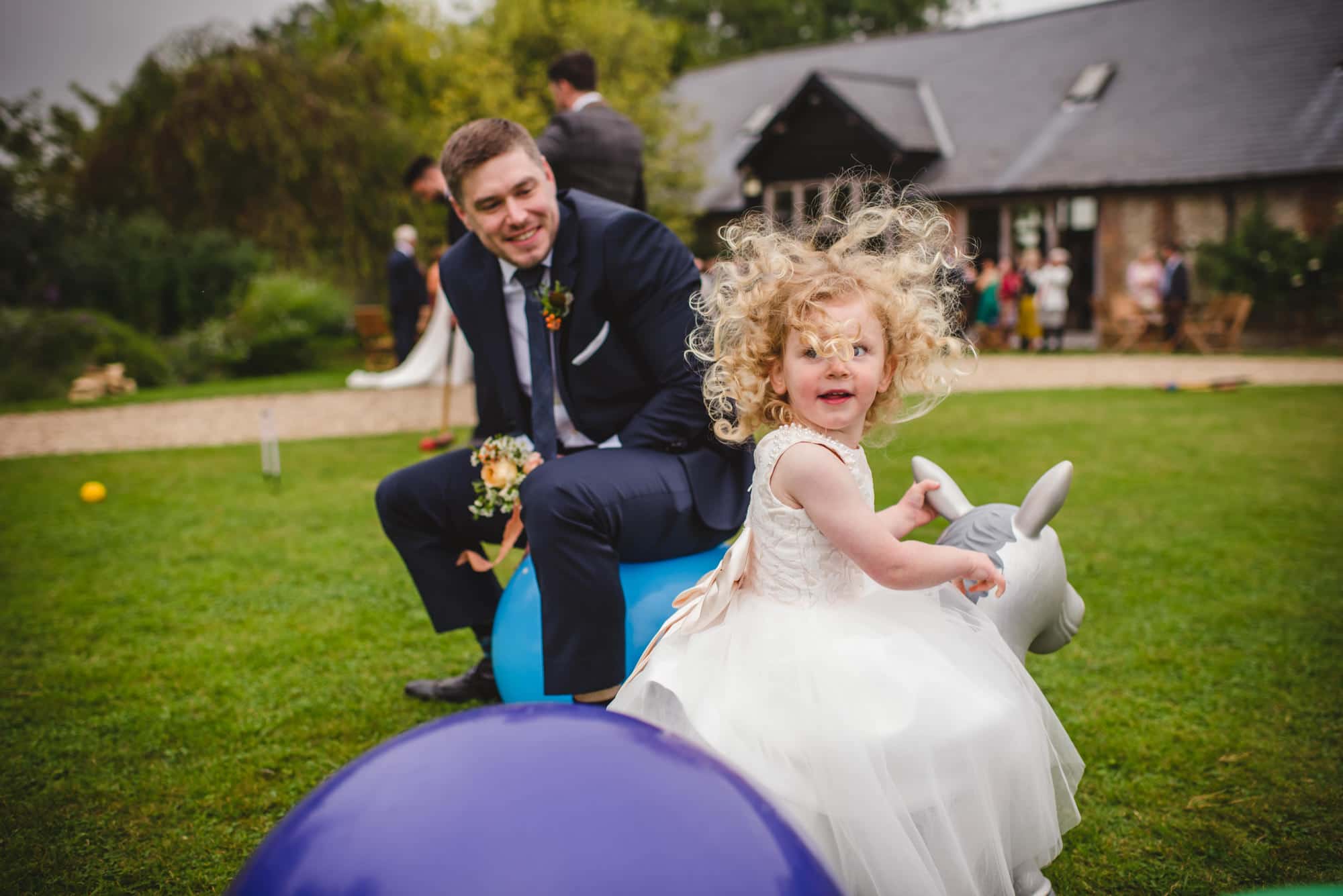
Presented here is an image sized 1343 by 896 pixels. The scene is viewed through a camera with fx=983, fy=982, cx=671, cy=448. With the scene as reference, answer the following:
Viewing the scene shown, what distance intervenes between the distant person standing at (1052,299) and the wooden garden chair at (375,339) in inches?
533

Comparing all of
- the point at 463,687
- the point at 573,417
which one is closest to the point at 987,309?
the point at 463,687

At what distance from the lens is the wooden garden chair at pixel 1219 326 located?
1908cm

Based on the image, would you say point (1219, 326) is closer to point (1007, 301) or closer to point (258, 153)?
point (1007, 301)

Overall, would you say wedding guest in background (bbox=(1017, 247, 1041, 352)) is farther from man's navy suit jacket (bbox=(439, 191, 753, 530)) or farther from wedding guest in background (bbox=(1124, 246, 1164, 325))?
man's navy suit jacket (bbox=(439, 191, 753, 530))

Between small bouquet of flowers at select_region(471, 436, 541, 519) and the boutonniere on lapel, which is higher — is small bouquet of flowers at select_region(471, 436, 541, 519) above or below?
below

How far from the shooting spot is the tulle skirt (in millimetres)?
2004

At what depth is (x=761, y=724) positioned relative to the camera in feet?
6.89

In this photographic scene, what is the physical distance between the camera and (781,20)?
4912 centimetres

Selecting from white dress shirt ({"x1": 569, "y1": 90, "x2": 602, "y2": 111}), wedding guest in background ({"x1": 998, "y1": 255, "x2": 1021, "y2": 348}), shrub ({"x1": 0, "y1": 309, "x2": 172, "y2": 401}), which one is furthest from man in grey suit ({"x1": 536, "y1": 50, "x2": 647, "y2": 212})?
wedding guest in background ({"x1": 998, "y1": 255, "x2": 1021, "y2": 348})

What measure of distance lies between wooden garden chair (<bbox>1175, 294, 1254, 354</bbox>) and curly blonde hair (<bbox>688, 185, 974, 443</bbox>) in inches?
746

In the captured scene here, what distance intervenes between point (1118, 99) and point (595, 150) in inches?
888

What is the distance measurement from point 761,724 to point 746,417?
0.84 metres

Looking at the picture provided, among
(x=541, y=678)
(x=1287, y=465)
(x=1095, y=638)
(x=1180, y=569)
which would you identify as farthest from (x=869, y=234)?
(x=1287, y=465)

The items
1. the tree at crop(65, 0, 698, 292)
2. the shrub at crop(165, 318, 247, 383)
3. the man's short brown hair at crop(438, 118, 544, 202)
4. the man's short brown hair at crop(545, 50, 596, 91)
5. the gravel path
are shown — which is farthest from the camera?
the tree at crop(65, 0, 698, 292)
